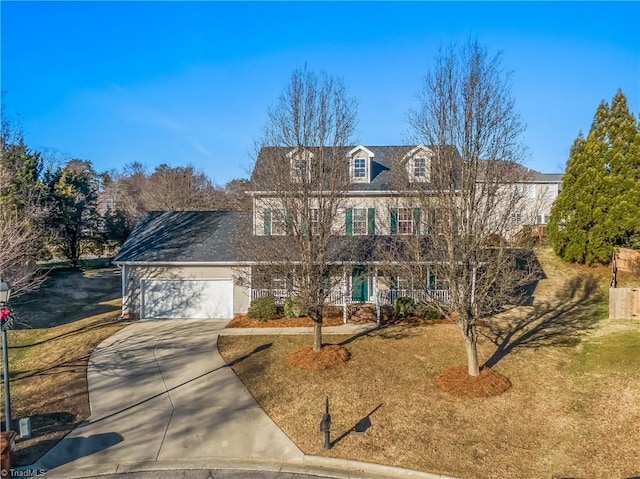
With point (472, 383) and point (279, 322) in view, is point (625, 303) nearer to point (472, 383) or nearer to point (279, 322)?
point (472, 383)

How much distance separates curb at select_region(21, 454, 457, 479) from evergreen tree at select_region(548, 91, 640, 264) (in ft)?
63.5

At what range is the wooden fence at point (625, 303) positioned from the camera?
14.2 meters

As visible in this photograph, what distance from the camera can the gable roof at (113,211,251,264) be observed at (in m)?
18.0

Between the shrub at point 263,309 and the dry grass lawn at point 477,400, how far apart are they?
2.00 metres

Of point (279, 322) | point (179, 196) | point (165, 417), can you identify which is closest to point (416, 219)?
point (279, 322)

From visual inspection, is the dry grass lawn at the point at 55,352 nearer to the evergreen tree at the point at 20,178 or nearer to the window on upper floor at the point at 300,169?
the evergreen tree at the point at 20,178

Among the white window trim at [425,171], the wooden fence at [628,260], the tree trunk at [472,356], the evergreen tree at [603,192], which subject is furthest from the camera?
the evergreen tree at [603,192]

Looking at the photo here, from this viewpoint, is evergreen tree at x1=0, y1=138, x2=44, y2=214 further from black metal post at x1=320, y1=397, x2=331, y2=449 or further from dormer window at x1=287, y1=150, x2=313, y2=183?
black metal post at x1=320, y1=397, x2=331, y2=449

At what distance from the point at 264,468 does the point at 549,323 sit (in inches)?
504

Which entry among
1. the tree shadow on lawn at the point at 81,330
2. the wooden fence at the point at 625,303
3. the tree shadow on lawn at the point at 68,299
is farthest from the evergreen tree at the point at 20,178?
the wooden fence at the point at 625,303

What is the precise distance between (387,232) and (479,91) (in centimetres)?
917

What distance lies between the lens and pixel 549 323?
15156mm

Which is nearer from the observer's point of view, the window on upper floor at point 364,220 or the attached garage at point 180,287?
the attached garage at point 180,287

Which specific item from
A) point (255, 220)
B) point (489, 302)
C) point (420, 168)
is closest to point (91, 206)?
point (255, 220)
